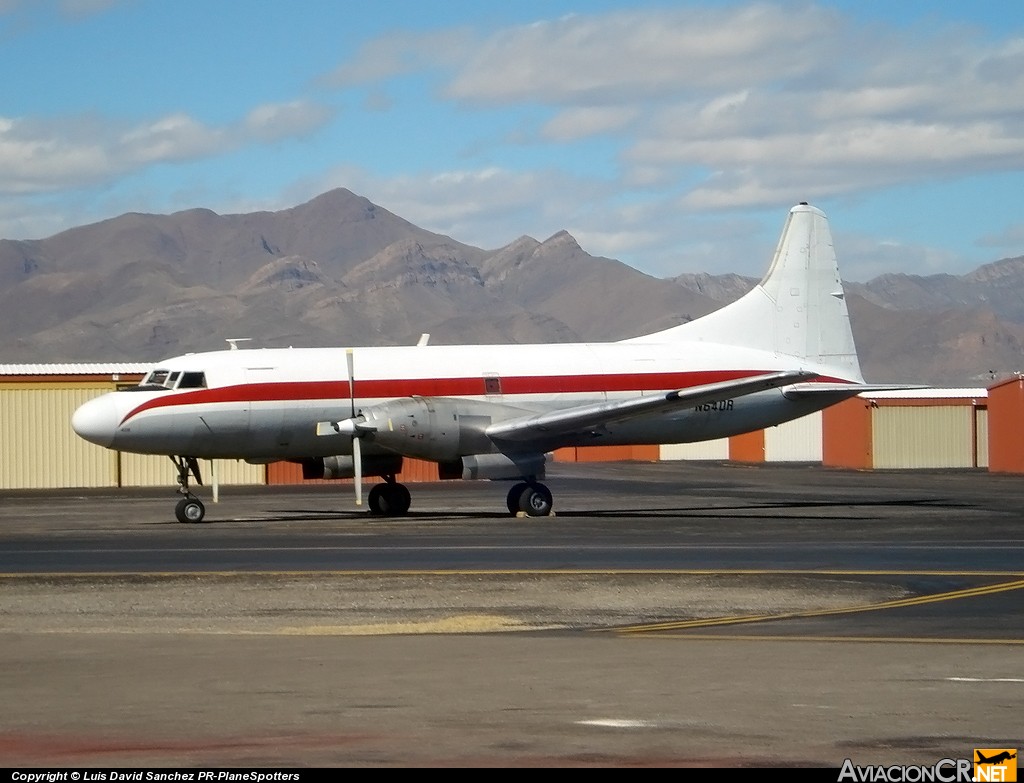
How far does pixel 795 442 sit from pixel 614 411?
195 feet

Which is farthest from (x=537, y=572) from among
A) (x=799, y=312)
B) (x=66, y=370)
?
(x=66, y=370)

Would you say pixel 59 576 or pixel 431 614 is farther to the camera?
pixel 59 576

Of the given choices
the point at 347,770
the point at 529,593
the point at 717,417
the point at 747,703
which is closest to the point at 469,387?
the point at 717,417

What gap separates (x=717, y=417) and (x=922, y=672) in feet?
84.4

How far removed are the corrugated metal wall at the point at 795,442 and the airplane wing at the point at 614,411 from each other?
57.0m

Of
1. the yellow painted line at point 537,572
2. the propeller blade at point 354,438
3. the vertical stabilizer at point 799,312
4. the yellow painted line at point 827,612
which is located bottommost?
the yellow painted line at point 827,612

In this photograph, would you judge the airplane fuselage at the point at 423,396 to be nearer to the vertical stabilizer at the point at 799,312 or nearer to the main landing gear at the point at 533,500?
the vertical stabilizer at the point at 799,312

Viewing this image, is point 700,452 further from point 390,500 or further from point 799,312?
point 390,500

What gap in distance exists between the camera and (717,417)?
127 feet

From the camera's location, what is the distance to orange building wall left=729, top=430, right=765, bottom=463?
92.4 m

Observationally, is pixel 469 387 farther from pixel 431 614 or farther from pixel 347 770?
pixel 347 770

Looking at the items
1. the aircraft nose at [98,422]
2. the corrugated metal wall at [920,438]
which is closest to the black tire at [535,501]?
the aircraft nose at [98,422]

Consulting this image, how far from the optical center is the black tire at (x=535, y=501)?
3606 centimetres

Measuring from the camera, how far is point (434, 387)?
3678 cm
